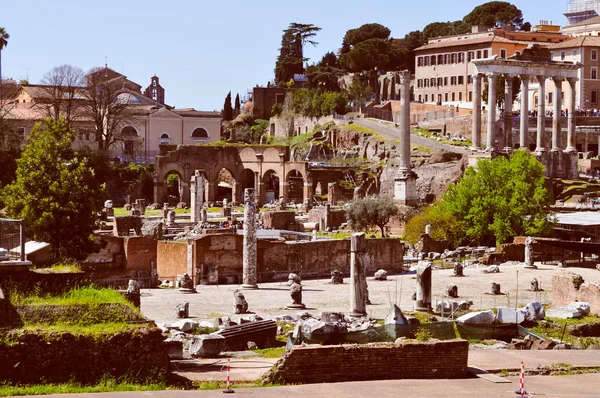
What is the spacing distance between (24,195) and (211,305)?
7.48m

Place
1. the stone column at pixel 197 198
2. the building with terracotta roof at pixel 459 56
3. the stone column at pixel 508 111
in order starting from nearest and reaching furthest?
the stone column at pixel 197 198
the stone column at pixel 508 111
the building with terracotta roof at pixel 459 56

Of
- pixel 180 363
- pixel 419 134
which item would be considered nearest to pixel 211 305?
pixel 180 363

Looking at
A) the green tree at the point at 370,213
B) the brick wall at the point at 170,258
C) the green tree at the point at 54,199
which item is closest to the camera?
the green tree at the point at 54,199

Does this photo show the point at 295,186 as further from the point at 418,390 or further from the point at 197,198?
the point at 418,390

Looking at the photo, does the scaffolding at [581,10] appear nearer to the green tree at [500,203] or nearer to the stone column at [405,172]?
the stone column at [405,172]

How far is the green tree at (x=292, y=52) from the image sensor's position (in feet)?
392

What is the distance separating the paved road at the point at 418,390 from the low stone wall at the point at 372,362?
0.27 meters

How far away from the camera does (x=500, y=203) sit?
5141cm

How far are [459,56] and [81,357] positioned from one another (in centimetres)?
8420

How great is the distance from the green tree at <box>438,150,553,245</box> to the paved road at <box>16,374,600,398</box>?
31378mm

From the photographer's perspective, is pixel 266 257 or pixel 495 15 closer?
pixel 266 257

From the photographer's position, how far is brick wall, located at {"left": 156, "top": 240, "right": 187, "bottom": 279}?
40750mm

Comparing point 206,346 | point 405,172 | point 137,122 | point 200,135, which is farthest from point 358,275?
point 200,135

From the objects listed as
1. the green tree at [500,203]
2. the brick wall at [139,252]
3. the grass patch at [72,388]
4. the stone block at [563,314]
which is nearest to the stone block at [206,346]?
the grass patch at [72,388]
